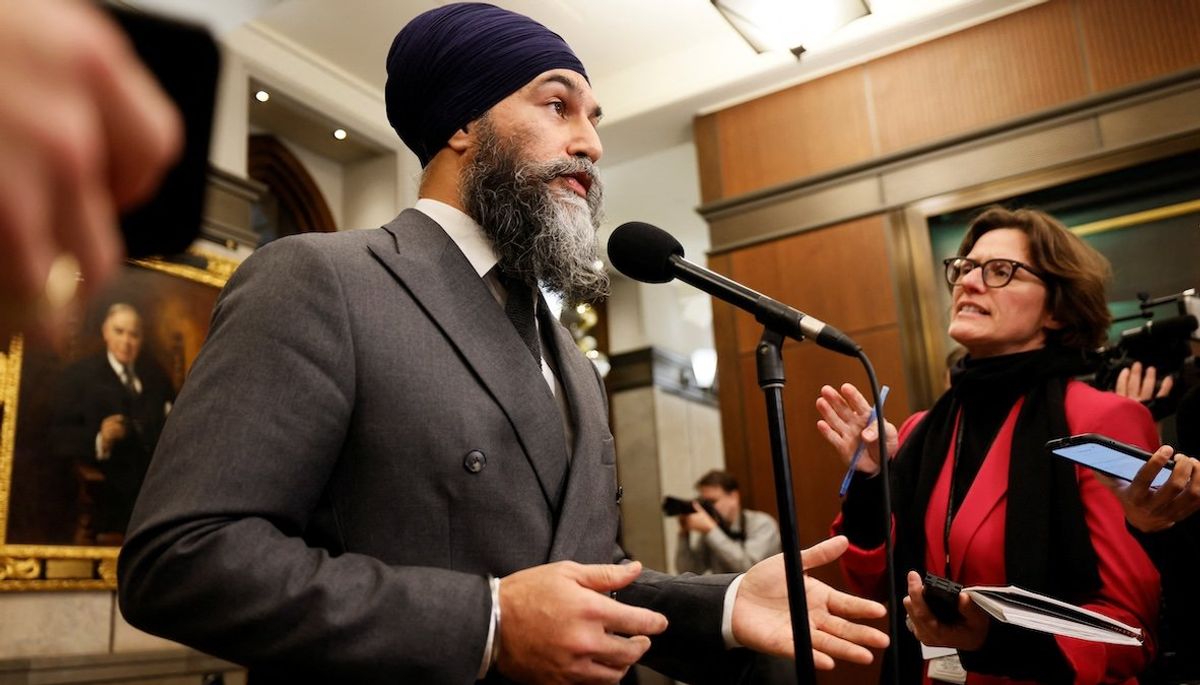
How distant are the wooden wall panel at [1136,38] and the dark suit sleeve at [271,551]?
503 centimetres

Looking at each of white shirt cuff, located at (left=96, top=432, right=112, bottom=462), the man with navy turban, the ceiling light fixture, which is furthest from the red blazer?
white shirt cuff, located at (left=96, top=432, right=112, bottom=462)

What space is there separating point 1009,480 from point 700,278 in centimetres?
119

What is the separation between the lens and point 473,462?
47.1 inches

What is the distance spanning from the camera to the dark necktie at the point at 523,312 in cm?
146

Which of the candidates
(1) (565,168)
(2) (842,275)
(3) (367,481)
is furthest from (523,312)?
(2) (842,275)

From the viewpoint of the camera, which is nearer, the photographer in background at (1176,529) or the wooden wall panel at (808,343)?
the photographer in background at (1176,529)

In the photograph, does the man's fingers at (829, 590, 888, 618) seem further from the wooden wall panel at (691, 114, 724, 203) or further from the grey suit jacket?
the wooden wall panel at (691, 114, 724, 203)

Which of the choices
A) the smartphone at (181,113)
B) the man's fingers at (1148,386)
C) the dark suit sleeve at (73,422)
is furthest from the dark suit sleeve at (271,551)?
the dark suit sleeve at (73,422)

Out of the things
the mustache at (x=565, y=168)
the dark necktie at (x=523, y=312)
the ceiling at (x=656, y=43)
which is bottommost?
the dark necktie at (x=523, y=312)

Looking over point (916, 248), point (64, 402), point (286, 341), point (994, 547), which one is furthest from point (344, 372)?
point (916, 248)

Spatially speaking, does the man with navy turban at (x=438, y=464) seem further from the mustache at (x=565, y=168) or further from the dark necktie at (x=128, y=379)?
the dark necktie at (x=128, y=379)

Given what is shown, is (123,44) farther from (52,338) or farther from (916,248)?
(916,248)

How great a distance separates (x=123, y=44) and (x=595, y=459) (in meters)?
1.10

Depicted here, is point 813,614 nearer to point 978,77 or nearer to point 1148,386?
point 1148,386
